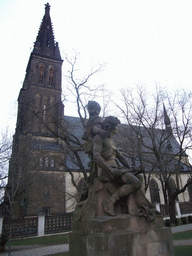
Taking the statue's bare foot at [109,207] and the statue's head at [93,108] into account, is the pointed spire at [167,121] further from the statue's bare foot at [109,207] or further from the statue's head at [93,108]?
the statue's bare foot at [109,207]

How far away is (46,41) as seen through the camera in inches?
1485

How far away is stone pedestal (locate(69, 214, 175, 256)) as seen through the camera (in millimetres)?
3061

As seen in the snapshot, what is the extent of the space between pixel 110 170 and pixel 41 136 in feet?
86.6

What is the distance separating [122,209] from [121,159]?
3.76 feet

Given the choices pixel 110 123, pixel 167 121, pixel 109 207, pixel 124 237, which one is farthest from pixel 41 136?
pixel 124 237

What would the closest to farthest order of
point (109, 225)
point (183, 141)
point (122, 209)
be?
1. point (109, 225)
2. point (122, 209)
3. point (183, 141)

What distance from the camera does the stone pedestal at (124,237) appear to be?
3061mm

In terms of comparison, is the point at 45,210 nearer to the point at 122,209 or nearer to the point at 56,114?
the point at 56,114

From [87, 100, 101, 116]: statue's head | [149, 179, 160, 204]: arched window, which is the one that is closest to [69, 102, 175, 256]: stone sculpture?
[87, 100, 101, 116]: statue's head

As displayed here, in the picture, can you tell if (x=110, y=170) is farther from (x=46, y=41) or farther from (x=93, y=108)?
(x=46, y=41)

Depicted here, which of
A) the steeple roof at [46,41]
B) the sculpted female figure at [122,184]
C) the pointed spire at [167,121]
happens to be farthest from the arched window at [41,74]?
the sculpted female figure at [122,184]

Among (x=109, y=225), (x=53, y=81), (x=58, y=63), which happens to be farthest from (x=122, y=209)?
(x=58, y=63)

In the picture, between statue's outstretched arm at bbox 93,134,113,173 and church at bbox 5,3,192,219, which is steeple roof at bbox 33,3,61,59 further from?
statue's outstretched arm at bbox 93,134,113,173

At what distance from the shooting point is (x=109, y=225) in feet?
10.6
